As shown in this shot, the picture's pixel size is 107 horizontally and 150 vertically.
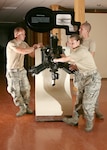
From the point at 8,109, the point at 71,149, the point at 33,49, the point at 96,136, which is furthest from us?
the point at 8,109

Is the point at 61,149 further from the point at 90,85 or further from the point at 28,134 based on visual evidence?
the point at 90,85

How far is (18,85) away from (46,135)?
49.3 inches

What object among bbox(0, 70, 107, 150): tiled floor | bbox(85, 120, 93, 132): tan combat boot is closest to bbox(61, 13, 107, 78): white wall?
bbox(0, 70, 107, 150): tiled floor

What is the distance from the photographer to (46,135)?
400cm

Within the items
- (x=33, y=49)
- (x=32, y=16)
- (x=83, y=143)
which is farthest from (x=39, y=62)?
(x=83, y=143)

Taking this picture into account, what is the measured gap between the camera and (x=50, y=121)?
15.3 feet

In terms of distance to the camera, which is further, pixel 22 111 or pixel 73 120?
pixel 22 111

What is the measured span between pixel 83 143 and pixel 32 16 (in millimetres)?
1576

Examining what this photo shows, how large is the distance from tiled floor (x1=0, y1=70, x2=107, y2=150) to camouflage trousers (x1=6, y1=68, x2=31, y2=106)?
290 millimetres

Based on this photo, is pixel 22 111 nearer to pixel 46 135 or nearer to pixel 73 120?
pixel 73 120

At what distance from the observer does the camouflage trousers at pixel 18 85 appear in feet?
16.3

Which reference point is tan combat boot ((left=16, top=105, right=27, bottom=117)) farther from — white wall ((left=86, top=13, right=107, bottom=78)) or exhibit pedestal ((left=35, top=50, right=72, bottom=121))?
white wall ((left=86, top=13, right=107, bottom=78))

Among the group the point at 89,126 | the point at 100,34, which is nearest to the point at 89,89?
the point at 89,126

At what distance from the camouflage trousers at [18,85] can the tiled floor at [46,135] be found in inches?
11.4
